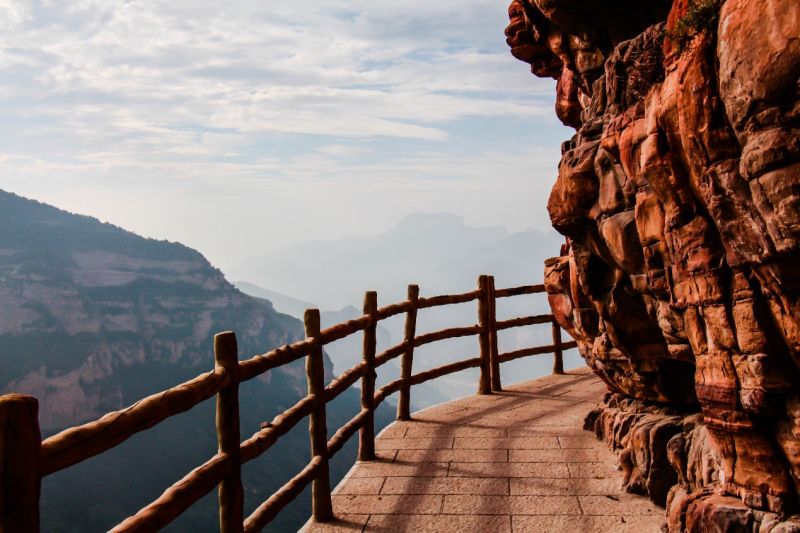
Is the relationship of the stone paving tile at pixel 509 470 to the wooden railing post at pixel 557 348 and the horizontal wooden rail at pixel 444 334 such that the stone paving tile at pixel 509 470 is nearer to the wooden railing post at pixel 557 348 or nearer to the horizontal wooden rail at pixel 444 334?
the horizontal wooden rail at pixel 444 334

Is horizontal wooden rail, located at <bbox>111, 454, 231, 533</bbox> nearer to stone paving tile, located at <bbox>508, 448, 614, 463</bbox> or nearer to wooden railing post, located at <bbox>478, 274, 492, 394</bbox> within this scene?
stone paving tile, located at <bbox>508, 448, 614, 463</bbox>

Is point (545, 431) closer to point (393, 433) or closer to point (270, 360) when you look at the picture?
point (393, 433)

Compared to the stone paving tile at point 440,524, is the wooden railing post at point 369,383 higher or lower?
higher

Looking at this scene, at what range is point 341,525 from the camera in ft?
20.7

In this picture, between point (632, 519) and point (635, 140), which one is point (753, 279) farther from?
point (632, 519)

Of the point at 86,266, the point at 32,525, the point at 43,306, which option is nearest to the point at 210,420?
the point at 43,306

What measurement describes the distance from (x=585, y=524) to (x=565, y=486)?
0.95m

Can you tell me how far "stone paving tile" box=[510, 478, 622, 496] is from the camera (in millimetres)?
6801

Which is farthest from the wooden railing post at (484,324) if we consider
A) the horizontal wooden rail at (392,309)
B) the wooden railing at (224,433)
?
the horizontal wooden rail at (392,309)

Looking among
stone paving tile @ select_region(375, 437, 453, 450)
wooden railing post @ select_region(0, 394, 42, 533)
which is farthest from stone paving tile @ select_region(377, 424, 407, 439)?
wooden railing post @ select_region(0, 394, 42, 533)

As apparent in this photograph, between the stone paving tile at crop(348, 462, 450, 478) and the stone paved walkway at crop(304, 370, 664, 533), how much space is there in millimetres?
11

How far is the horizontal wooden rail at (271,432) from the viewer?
4.85 m

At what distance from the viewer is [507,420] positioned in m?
9.64

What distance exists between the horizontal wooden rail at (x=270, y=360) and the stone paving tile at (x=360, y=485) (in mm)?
1812
